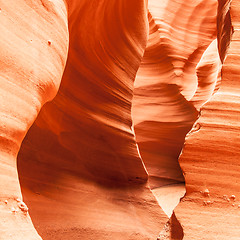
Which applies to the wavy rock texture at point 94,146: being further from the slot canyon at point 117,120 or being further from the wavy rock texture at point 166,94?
the wavy rock texture at point 166,94

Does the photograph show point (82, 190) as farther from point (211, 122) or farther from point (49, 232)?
point (211, 122)

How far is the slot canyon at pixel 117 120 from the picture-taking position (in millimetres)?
1587

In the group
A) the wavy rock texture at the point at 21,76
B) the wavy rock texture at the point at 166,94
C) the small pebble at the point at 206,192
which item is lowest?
the wavy rock texture at the point at 166,94

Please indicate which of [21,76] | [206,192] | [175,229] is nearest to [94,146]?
[175,229]

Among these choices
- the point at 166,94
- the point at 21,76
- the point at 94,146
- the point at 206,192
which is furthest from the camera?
the point at 166,94

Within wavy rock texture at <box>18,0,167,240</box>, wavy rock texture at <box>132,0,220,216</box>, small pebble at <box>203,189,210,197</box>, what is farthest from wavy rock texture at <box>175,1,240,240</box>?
wavy rock texture at <box>132,0,220,216</box>

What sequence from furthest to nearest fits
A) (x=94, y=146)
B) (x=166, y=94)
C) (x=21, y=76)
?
(x=166, y=94)
(x=94, y=146)
(x=21, y=76)

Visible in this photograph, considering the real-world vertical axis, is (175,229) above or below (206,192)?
below

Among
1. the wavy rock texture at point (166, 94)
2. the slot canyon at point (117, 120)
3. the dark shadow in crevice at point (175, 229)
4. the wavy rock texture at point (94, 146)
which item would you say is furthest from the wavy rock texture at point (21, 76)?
the wavy rock texture at point (166, 94)

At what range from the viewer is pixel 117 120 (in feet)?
11.0

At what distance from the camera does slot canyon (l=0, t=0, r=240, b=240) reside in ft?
5.21

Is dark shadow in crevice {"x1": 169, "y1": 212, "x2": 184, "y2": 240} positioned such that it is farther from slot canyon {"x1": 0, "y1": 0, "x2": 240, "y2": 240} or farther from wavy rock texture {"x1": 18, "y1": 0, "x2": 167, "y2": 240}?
wavy rock texture {"x1": 18, "y1": 0, "x2": 167, "y2": 240}

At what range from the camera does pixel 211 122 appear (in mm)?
1938

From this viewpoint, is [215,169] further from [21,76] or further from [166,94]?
[166,94]
